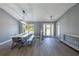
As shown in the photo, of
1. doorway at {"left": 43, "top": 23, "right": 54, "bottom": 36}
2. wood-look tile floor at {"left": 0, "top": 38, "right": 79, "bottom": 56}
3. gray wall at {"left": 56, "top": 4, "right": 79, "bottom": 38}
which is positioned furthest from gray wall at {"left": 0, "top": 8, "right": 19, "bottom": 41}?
doorway at {"left": 43, "top": 23, "right": 54, "bottom": 36}

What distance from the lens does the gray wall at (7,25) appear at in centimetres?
551

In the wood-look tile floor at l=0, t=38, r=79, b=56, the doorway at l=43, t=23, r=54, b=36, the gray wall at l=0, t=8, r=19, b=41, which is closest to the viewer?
the wood-look tile floor at l=0, t=38, r=79, b=56

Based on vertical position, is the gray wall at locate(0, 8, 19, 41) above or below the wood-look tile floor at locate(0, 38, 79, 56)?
above

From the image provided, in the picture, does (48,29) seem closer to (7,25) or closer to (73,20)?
(7,25)

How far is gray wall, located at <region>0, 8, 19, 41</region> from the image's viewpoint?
5.51 m

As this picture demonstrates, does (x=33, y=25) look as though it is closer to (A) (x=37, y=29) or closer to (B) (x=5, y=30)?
(A) (x=37, y=29)

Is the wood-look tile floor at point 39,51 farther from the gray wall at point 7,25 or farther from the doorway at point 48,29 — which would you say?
the doorway at point 48,29

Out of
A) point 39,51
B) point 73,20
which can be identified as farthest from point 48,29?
point 39,51

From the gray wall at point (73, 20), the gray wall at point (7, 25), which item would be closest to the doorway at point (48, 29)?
the gray wall at point (7, 25)

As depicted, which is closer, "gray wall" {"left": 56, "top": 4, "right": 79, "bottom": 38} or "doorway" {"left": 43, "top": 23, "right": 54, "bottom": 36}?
"gray wall" {"left": 56, "top": 4, "right": 79, "bottom": 38}

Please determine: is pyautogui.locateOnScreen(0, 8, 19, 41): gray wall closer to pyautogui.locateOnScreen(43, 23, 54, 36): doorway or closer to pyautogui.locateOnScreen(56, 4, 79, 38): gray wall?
pyautogui.locateOnScreen(56, 4, 79, 38): gray wall

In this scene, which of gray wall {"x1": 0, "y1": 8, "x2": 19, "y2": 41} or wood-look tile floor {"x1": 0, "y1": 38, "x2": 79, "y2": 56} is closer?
wood-look tile floor {"x1": 0, "y1": 38, "x2": 79, "y2": 56}

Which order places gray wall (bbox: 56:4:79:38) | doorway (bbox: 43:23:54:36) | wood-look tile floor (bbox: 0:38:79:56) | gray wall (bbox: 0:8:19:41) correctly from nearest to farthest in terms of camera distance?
wood-look tile floor (bbox: 0:38:79:56) → gray wall (bbox: 56:4:79:38) → gray wall (bbox: 0:8:19:41) → doorway (bbox: 43:23:54:36)

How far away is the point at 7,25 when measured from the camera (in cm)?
603
